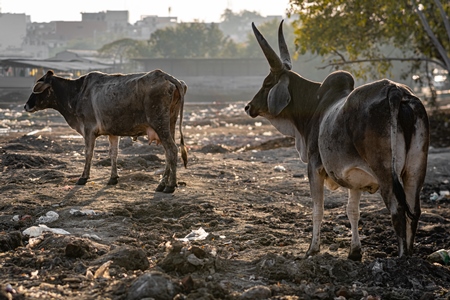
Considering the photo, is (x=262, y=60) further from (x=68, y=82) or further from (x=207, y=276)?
(x=207, y=276)

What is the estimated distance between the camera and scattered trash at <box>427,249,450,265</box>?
20.6ft

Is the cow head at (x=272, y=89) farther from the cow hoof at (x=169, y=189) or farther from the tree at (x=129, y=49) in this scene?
the tree at (x=129, y=49)

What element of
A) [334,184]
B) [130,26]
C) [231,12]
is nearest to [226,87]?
[334,184]

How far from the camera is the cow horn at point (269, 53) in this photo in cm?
668

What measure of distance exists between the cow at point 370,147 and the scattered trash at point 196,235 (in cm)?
116

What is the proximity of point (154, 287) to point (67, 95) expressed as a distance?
642cm

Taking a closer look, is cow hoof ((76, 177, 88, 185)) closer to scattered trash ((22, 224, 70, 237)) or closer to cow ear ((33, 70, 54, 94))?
cow ear ((33, 70, 54, 94))

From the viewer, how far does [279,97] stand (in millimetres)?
6859

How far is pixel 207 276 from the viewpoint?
17.8 feet

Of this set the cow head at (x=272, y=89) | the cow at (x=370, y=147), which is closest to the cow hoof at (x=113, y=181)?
the cow head at (x=272, y=89)

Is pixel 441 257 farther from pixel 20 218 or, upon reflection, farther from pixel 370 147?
pixel 20 218

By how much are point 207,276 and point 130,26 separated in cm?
12089

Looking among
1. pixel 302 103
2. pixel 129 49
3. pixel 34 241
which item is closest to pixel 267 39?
pixel 129 49

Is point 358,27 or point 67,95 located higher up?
point 358,27
